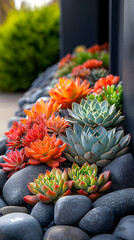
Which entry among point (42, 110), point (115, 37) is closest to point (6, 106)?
point (115, 37)

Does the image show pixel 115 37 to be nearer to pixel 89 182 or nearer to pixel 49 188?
pixel 89 182

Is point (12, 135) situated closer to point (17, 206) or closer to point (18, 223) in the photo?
point (17, 206)

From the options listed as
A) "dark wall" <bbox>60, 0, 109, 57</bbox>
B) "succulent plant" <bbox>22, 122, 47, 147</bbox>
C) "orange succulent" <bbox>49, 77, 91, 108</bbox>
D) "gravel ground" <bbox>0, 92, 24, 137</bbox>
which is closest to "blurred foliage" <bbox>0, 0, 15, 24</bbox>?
"gravel ground" <bbox>0, 92, 24, 137</bbox>

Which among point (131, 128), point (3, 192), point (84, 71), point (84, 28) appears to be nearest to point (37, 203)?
point (3, 192)

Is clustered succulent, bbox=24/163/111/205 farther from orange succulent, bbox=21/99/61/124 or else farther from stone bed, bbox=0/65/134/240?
orange succulent, bbox=21/99/61/124

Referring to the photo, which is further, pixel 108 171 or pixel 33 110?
pixel 33 110

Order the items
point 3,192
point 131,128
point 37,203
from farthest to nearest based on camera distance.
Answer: point 131,128
point 3,192
point 37,203

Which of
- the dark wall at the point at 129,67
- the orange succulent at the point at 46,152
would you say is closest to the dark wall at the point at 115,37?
the dark wall at the point at 129,67

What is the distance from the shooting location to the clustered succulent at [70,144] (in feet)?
6.36

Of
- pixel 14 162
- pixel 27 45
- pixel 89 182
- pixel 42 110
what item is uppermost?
pixel 27 45

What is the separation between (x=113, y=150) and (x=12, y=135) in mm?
866

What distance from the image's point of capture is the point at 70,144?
7.56ft

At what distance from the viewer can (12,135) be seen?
254 centimetres

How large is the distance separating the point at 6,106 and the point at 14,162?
4.89 m
